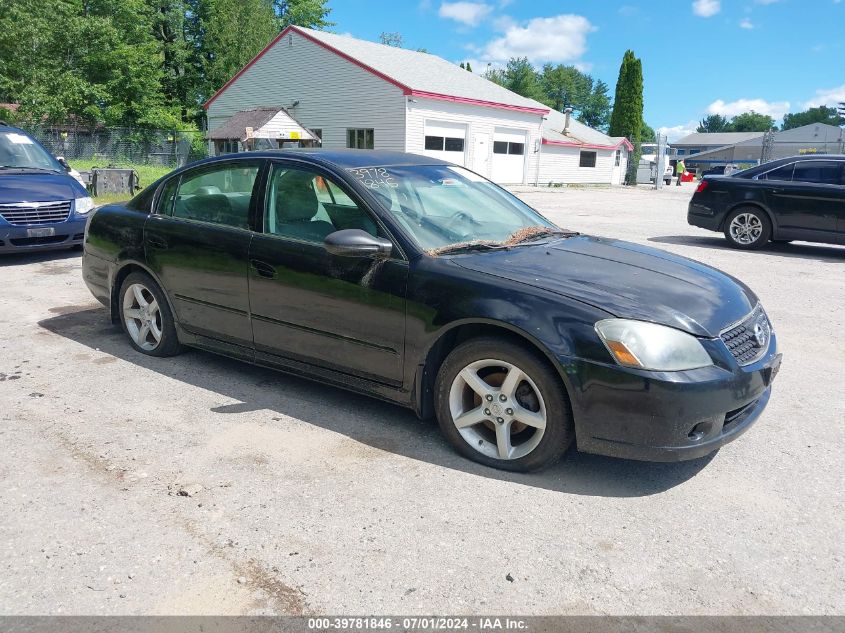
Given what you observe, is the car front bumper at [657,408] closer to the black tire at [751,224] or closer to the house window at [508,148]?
the black tire at [751,224]

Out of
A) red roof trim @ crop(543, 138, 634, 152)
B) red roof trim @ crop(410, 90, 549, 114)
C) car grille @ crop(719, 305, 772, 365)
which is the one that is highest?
red roof trim @ crop(410, 90, 549, 114)

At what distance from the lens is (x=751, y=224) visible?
36.4 feet

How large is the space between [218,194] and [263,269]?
33.6 inches

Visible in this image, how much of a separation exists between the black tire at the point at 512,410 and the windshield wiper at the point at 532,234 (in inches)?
35.4

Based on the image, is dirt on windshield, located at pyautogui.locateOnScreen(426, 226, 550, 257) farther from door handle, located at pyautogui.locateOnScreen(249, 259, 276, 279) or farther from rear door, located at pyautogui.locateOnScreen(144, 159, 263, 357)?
rear door, located at pyautogui.locateOnScreen(144, 159, 263, 357)

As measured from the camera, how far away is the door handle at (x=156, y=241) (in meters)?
4.80

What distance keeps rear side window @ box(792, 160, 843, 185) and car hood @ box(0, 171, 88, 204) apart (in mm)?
10705

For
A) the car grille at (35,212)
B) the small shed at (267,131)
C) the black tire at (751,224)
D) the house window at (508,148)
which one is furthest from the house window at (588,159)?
the car grille at (35,212)

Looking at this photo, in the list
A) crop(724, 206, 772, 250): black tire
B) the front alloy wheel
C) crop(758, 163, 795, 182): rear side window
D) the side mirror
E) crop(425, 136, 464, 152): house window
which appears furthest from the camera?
crop(425, 136, 464, 152): house window

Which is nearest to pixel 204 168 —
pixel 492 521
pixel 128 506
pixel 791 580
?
pixel 128 506

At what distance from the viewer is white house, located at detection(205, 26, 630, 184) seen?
92.1ft

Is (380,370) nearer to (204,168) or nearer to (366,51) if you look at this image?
(204,168)

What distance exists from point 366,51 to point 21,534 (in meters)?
31.0

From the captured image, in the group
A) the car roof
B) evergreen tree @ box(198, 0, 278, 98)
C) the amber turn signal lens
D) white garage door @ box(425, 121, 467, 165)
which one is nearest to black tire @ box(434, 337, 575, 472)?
the amber turn signal lens
